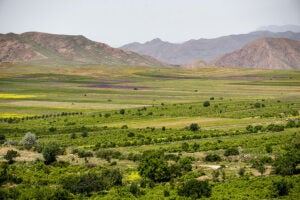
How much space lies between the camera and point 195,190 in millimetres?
37750

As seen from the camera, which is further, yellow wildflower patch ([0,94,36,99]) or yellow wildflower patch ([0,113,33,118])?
yellow wildflower patch ([0,94,36,99])

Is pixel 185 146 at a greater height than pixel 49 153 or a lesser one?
lesser

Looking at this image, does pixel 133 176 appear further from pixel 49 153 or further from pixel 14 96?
pixel 14 96

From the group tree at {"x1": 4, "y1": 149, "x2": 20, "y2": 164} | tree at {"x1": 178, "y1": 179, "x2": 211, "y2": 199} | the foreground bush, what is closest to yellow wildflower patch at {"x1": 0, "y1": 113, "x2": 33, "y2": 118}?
tree at {"x1": 4, "y1": 149, "x2": 20, "y2": 164}

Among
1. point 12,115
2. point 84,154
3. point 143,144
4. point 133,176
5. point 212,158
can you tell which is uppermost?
point 212,158

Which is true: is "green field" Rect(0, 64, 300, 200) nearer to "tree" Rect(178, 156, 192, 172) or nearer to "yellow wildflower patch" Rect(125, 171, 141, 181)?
"yellow wildflower patch" Rect(125, 171, 141, 181)

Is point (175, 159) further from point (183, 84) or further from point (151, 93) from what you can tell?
point (183, 84)

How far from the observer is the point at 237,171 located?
1806 inches

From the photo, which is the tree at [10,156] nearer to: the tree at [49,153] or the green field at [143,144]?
the green field at [143,144]

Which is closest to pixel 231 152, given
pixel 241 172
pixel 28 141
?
pixel 241 172

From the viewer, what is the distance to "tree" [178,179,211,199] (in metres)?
37.4

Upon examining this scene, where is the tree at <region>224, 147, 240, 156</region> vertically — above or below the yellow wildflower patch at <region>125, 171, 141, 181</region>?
above

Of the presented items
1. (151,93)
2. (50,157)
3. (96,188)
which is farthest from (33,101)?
(96,188)

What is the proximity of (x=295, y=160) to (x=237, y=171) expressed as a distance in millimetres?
6086
